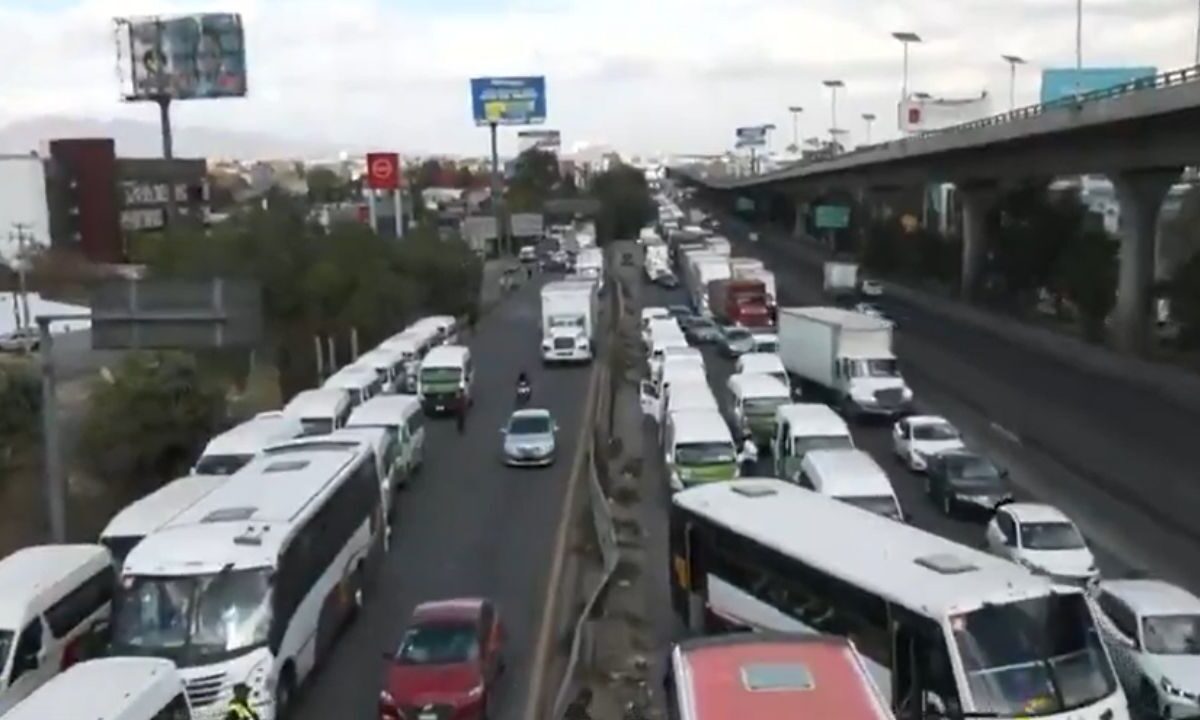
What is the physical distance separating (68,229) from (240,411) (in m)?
45.6

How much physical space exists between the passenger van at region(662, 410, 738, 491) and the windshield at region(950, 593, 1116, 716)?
1205 centimetres

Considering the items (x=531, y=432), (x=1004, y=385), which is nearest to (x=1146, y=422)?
(x=1004, y=385)

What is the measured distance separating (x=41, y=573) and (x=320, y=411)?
11.8 m

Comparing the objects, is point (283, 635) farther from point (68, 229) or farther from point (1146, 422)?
point (68, 229)

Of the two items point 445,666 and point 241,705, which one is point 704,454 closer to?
point 445,666

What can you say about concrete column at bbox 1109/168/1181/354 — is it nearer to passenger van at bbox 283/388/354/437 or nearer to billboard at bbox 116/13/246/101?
passenger van at bbox 283/388/354/437

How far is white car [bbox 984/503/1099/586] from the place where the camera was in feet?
58.4

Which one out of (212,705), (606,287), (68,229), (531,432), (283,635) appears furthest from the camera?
(68,229)

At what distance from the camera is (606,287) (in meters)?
62.8

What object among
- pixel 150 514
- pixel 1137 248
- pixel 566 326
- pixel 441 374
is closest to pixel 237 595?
pixel 150 514

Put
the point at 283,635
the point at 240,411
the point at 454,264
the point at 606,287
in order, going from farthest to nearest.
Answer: the point at 606,287
the point at 454,264
the point at 240,411
the point at 283,635

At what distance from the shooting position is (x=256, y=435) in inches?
928

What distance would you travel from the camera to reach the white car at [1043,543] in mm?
17797

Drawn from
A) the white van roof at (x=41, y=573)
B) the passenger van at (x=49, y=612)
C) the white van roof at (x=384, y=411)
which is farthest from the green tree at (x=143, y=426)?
the passenger van at (x=49, y=612)
